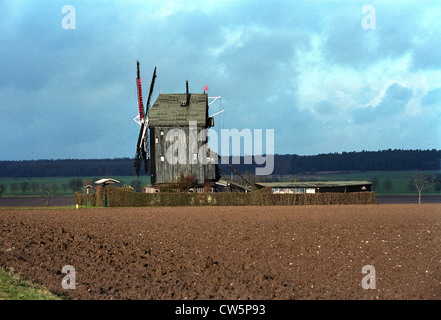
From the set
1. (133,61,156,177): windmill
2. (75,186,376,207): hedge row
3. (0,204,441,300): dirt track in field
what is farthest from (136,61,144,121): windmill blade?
(0,204,441,300): dirt track in field

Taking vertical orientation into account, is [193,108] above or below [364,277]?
above

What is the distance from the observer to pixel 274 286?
15.4m

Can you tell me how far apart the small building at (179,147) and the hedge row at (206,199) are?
26.6 ft

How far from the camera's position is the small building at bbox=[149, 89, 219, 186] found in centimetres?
5800

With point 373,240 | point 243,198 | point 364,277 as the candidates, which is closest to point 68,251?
point 364,277

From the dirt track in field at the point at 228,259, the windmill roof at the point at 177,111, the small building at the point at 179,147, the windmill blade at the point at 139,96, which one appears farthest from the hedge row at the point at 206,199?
the dirt track in field at the point at 228,259

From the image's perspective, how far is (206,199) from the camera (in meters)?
50.3

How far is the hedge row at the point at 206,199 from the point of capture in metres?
48.5

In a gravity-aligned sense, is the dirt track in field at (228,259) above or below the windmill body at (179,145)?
below

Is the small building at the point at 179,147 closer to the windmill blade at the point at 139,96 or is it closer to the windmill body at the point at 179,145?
the windmill body at the point at 179,145
